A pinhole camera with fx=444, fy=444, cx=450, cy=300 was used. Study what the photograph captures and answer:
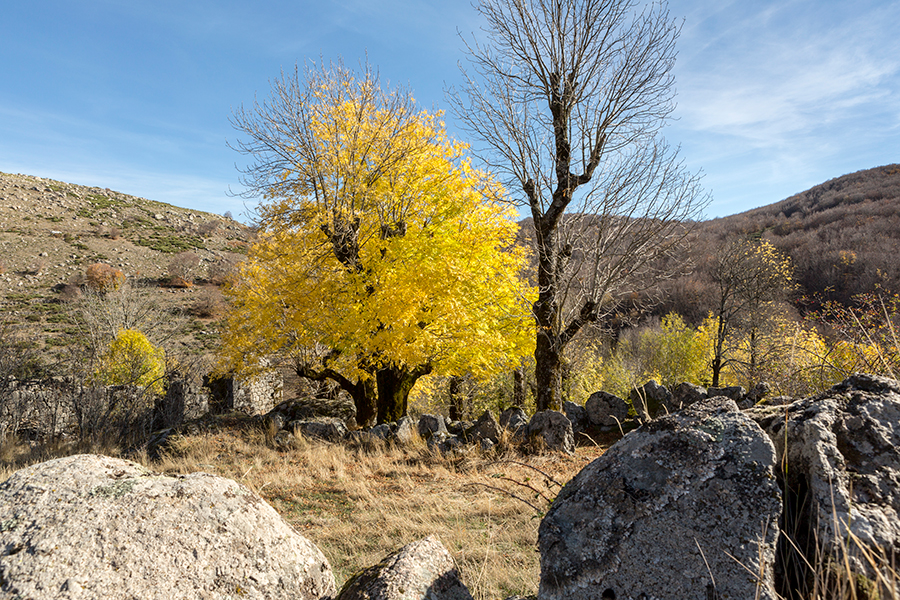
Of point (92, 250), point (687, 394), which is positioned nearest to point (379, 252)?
point (687, 394)

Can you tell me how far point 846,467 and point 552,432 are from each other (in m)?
6.89

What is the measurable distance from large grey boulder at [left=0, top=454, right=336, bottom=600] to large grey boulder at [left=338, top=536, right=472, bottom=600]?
451mm

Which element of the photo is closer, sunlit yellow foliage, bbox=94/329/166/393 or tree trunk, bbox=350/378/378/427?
sunlit yellow foliage, bbox=94/329/166/393

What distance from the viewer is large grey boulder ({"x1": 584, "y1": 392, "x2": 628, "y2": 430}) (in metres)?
10.4

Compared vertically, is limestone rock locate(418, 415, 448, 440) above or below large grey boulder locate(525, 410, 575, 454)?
below

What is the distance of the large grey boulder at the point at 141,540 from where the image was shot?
1984mm

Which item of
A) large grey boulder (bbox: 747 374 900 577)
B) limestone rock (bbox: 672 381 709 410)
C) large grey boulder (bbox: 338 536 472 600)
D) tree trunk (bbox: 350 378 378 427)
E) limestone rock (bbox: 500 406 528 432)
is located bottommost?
tree trunk (bbox: 350 378 378 427)

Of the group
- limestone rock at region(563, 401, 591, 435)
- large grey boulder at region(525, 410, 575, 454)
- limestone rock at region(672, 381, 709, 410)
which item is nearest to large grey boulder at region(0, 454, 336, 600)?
large grey boulder at region(525, 410, 575, 454)

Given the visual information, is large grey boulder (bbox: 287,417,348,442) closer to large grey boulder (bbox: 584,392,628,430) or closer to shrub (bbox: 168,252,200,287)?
large grey boulder (bbox: 584,392,628,430)

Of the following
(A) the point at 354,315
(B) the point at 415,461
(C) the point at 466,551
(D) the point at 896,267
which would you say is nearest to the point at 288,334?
(A) the point at 354,315

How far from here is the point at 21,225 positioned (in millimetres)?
50500

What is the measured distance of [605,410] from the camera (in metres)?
10.6

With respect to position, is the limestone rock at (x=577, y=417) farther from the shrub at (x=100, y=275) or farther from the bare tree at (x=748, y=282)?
the shrub at (x=100, y=275)

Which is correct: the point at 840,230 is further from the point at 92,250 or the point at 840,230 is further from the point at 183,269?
the point at 92,250
